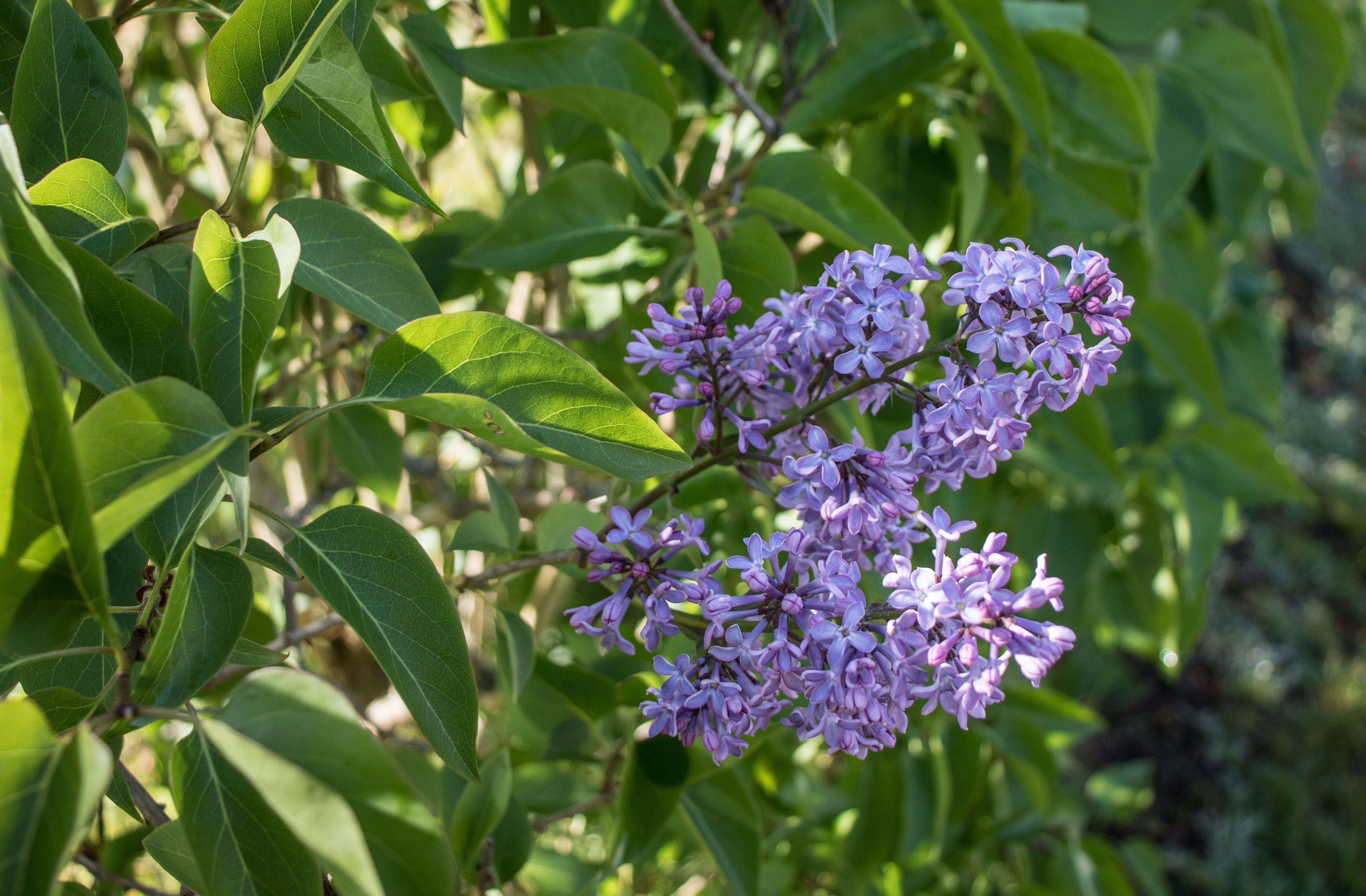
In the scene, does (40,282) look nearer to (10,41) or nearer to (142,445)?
(142,445)

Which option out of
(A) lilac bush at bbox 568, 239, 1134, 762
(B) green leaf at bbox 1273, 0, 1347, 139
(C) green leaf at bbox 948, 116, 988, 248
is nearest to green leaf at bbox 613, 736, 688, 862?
(A) lilac bush at bbox 568, 239, 1134, 762

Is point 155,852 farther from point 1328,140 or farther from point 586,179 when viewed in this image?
point 1328,140

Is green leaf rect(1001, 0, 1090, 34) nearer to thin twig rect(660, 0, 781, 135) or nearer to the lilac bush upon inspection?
thin twig rect(660, 0, 781, 135)

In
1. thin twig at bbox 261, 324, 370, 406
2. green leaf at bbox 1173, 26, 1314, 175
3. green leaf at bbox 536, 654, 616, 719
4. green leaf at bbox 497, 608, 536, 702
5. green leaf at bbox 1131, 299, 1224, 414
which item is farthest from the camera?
green leaf at bbox 1131, 299, 1224, 414

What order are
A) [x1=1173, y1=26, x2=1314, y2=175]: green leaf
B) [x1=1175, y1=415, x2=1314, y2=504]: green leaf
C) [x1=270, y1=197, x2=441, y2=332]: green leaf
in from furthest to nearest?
[x1=1175, y1=415, x2=1314, y2=504]: green leaf → [x1=1173, y1=26, x2=1314, y2=175]: green leaf → [x1=270, y1=197, x2=441, y2=332]: green leaf

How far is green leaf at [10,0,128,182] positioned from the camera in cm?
50

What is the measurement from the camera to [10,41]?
557 millimetres

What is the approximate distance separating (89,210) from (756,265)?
0.42m

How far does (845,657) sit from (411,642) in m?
0.22

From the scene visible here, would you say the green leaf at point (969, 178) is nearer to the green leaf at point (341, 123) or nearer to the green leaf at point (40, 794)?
the green leaf at point (341, 123)

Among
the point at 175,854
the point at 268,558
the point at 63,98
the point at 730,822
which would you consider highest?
the point at 63,98

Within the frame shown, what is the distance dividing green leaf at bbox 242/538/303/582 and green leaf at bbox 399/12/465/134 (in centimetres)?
33

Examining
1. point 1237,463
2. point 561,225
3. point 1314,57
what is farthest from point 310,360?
point 1314,57

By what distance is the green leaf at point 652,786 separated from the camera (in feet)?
2.18
